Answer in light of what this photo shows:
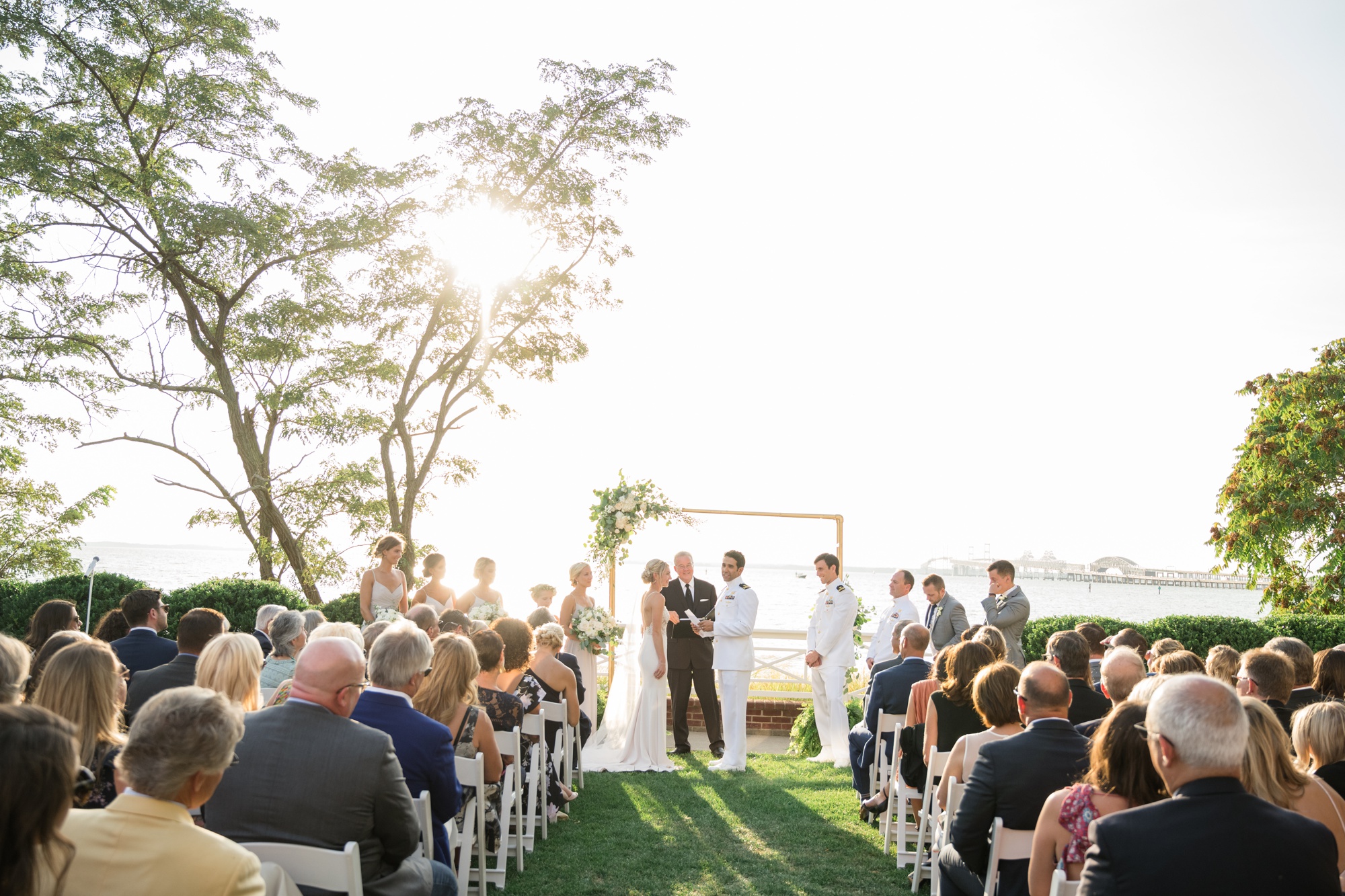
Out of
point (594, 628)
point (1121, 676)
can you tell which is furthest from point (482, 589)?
point (1121, 676)

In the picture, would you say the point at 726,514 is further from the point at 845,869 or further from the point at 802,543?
the point at 845,869

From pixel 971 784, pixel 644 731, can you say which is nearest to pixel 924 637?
pixel 971 784

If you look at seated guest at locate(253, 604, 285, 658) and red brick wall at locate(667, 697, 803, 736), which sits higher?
seated guest at locate(253, 604, 285, 658)

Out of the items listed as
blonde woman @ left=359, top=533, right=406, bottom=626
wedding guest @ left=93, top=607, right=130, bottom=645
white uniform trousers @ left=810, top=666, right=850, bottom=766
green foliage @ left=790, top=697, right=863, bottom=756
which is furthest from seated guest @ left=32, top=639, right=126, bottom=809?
green foliage @ left=790, top=697, right=863, bottom=756

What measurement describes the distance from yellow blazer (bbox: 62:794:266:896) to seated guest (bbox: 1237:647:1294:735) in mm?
4406

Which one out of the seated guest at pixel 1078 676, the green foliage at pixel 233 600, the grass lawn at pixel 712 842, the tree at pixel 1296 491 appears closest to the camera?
the seated guest at pixel 1078 676

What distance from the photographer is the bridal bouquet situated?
30.4ft

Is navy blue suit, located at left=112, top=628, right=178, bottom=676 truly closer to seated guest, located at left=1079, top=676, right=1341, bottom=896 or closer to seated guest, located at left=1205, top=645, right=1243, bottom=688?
seated guest, located at left=1079, top=676, right=1341, bottom=896

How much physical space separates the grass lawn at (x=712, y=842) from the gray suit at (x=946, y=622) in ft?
5.34

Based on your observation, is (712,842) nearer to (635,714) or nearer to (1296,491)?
(635,714)

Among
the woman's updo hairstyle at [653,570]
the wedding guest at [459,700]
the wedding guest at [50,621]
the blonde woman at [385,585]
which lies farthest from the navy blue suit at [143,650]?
the woman's updo hairstyle at [653,570]

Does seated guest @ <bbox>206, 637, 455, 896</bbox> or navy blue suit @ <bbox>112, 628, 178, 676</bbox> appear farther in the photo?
navy blue suit @ <bbox>112, 628, 178, 676</bbox>

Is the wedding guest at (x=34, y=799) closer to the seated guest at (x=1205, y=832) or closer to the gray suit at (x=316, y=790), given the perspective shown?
the gray suit at (x=316, y=790)

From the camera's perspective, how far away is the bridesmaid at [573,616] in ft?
30.8
